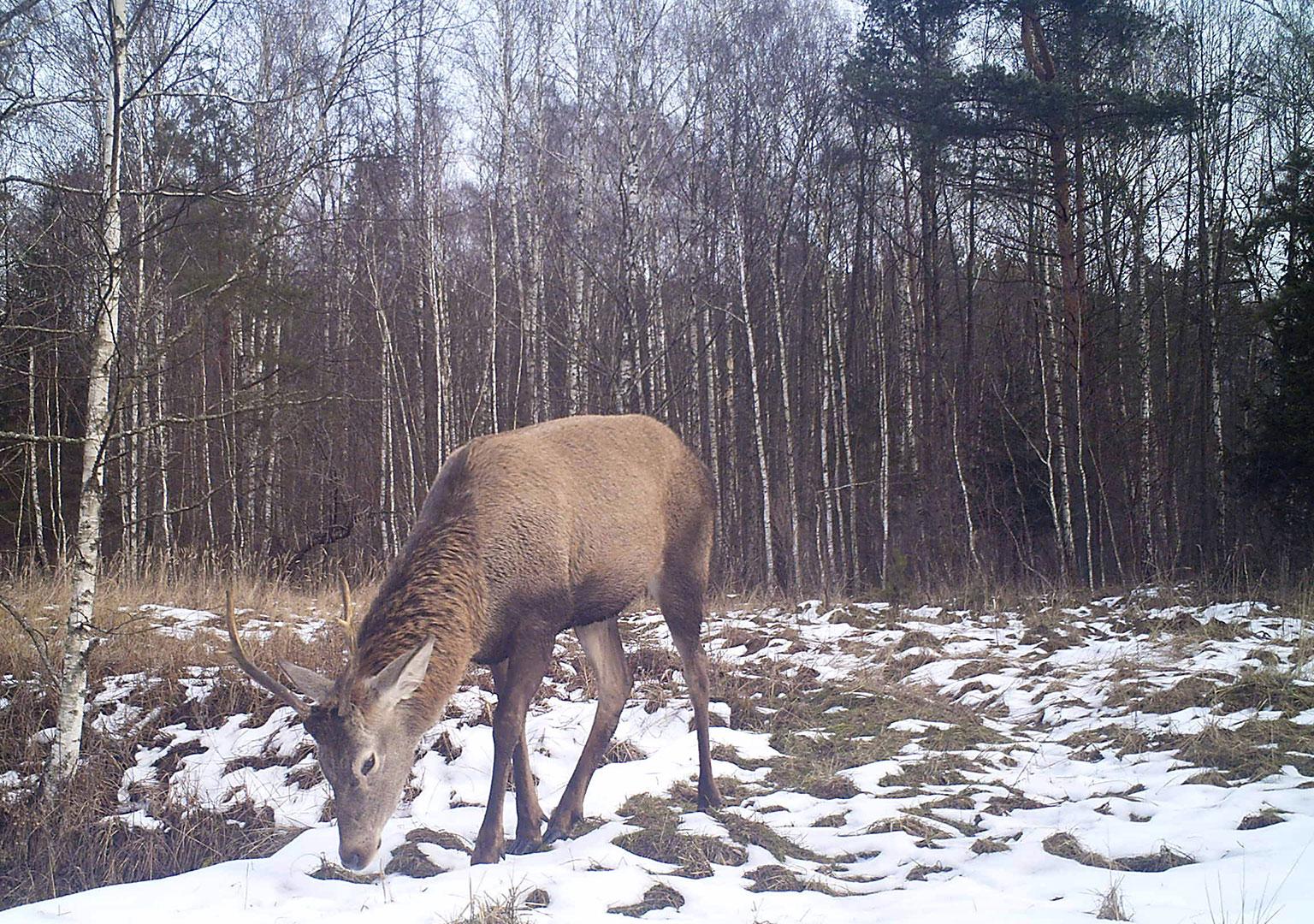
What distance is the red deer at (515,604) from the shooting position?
170 inches

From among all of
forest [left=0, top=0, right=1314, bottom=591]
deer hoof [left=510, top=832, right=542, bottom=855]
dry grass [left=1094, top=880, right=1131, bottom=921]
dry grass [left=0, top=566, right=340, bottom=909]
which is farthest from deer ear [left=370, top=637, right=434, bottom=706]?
forest [left=0, top=0, right=1314, bottom=591]

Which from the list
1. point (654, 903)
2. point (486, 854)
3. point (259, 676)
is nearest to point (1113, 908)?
point (654, 903)

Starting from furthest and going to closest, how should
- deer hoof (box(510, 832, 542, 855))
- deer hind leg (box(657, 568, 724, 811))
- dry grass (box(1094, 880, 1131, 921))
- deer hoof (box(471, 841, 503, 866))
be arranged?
deer hind leg (box(657, 568, 724, 811)) < deer hoof (box(510, 832, 542, 855)) < deer hoof (box(471, 841, 503, 866)) < dry grass (box(1094, 880, 1131, 921))

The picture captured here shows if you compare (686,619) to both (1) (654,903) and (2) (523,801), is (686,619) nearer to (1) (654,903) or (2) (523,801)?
(2) (523,801)

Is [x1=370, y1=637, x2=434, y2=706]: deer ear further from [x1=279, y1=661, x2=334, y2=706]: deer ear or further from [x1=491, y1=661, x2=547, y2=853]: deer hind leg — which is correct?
[x1=491, y1=661, x2=547, y2=853]: deer hind leg

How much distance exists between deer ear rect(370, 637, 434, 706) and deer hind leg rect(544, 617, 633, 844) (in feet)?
4.28

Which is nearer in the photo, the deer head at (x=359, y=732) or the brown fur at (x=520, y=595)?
the deer head at (x=359, y=732)

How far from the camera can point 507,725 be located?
193 inches

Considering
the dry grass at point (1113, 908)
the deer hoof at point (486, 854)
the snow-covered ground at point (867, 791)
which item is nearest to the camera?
the dry grass at point (1113, 908)

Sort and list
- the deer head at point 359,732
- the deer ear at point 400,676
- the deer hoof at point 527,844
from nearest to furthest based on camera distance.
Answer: the deer head at point 359,732 < the deer ear at point 400,676 < the deer hoof at point 527,844

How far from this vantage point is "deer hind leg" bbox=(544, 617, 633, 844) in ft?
17.3

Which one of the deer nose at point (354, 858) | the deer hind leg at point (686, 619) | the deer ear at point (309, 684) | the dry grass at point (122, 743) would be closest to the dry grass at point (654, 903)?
the deer nose at point (354, 858)

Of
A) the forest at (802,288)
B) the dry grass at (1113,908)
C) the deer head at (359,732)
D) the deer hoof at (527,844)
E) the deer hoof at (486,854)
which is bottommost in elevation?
the deer hoof at (527,844)

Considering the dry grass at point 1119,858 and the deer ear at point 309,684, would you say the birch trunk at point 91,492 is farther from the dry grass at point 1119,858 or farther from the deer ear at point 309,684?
the dry grass at point 1119,858
